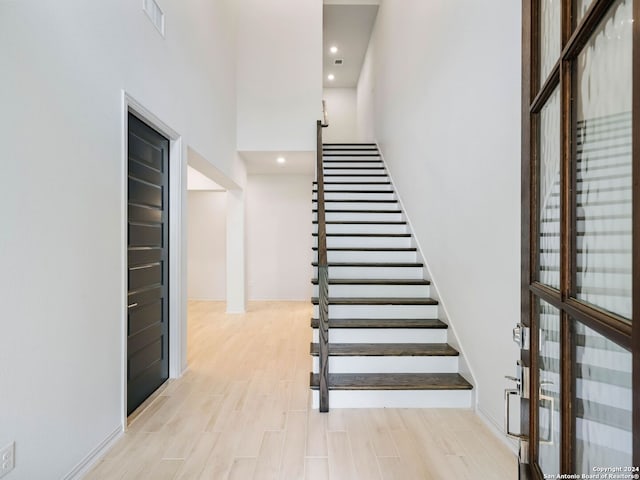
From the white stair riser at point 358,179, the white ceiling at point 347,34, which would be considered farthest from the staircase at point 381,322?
the white ceiling at point 347,34

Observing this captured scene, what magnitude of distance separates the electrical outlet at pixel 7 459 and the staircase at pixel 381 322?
1.63m

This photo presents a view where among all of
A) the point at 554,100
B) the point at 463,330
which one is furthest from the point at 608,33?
the point at 463,330

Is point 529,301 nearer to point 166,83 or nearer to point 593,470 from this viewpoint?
point 593,470

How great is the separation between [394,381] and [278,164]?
178 inches

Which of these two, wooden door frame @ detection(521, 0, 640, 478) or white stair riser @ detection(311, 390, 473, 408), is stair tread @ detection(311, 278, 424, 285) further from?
wooden door frame @ detection(521, 0, 640, 478)

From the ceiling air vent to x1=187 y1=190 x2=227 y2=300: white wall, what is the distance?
464 centimetres

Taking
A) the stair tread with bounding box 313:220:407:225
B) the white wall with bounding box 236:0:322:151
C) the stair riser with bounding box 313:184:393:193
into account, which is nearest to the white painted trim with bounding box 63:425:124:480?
the stair tread with bounding box 313:220:407:225

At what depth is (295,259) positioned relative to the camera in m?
7.11

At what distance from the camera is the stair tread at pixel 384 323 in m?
3.04

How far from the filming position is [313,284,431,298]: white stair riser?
11.6ft

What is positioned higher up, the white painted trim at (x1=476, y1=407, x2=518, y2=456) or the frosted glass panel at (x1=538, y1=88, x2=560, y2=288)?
the frosted glass panel at (x1=538, y1=88, x2=560, y2=288)

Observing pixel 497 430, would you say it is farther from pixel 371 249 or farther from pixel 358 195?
pixel 358 195

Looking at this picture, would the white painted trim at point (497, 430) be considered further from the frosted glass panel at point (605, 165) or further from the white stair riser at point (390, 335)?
the frosted glass panel at point (605, 165)

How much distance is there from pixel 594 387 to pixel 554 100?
58cm
